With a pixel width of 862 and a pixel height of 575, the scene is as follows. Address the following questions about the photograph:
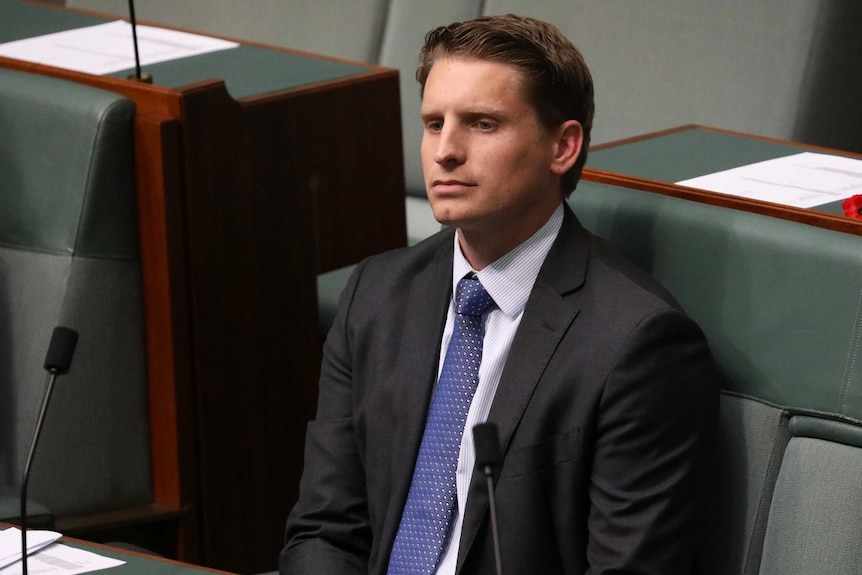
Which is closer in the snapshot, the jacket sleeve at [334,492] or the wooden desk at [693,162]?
the wooden desk at [693,162]

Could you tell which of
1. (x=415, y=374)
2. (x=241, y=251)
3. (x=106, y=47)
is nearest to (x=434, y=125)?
(x=415, y=374)

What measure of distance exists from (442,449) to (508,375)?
0.13 m

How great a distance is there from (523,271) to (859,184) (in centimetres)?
50

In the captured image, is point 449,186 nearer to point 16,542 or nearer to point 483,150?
point 483,150

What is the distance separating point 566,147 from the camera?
5.71ft

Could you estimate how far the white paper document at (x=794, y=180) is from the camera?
1.82 metres

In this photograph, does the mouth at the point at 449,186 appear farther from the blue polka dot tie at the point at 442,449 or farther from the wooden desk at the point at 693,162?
the wooden desk at the point at 693,162

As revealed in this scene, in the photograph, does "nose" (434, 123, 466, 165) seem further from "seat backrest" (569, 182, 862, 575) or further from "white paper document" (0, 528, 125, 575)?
"white paper document" (0, 528, 125, 575)

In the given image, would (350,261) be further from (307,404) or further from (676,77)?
(676,77)

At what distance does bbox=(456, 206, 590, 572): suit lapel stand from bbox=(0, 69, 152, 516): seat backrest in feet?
2.80

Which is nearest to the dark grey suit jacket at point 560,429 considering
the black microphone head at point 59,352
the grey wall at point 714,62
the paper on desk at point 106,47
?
the black microphone head at point 59,352

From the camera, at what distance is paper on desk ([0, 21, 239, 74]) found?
8.66 feet

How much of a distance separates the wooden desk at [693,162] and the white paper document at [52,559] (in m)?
0.79

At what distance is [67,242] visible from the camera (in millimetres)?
2258
